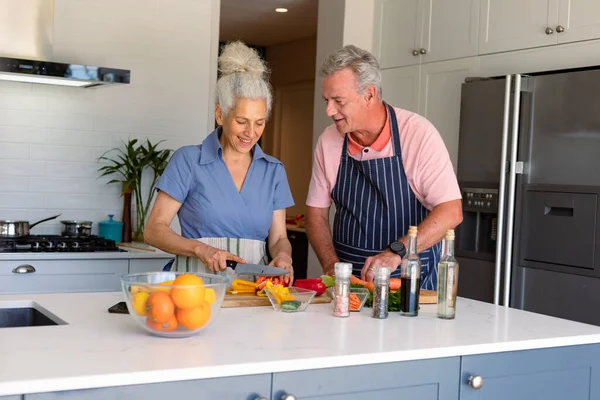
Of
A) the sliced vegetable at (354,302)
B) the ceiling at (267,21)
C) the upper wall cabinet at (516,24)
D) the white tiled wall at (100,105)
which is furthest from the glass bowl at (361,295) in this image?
the ceiling at (267,21)

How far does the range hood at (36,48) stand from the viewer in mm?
3977

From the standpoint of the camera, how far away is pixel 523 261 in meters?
3.91

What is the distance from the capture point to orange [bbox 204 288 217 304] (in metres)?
1.78

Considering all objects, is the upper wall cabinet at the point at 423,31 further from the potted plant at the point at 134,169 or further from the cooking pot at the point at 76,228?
the cooking pot at the point at 76,228

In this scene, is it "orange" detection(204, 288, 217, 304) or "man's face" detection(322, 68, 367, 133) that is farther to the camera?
"man's face" detection(322, 68, 367, 133)

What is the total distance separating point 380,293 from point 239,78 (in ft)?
2.75

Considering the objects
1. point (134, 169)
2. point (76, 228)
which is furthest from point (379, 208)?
point (76, 228)

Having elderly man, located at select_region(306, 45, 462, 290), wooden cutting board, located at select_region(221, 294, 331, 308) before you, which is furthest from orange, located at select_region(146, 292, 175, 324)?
elderly man, located at select_region(306, 45, 462, 290)

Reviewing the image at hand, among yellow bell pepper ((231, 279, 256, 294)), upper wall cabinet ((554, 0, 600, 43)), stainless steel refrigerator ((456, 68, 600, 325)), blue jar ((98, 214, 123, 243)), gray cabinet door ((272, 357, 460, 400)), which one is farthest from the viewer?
blue jar ((98, 214, 123, 243))

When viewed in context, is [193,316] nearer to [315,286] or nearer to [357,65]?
[315,286]

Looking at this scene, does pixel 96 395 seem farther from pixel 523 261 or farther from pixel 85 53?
pixel 85 53

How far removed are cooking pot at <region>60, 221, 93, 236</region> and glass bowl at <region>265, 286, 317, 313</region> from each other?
2419 millimetres

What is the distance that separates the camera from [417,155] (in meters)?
2.82

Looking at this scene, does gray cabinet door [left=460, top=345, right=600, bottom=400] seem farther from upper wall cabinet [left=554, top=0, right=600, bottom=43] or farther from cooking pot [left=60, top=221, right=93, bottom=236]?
cooking pot [left=60, top=221, right=93, bottom=236]
